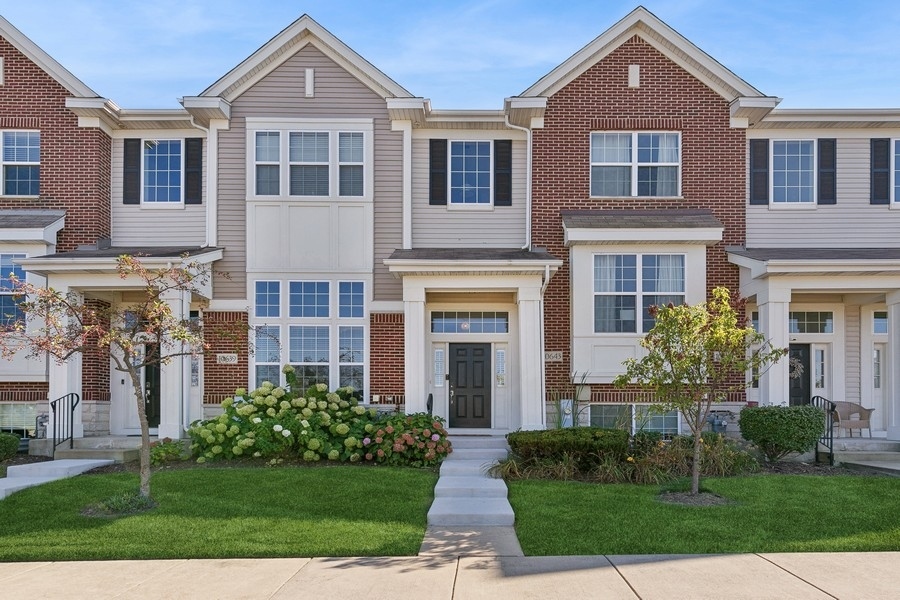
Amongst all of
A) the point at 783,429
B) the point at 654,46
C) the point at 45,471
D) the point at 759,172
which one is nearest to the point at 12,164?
the point at 45,471

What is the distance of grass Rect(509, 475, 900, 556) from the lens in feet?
28.4

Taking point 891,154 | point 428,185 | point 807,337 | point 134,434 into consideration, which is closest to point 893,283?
point 807,337

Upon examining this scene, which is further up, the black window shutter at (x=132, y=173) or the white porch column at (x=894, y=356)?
the black window shutter at (x=132, y=173)

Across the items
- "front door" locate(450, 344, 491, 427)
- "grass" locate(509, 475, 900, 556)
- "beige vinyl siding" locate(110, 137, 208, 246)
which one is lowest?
"grass" locate(509, 475, 900, 556)

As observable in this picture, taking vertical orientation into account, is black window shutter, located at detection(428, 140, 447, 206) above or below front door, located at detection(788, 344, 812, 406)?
above

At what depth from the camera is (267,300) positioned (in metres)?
16.8

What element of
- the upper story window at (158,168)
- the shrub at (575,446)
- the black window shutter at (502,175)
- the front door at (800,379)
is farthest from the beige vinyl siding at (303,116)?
the front door at (800,379)

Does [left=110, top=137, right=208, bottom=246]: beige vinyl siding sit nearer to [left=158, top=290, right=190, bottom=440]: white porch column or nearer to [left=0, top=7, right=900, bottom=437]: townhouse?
[left=0, top=7, right=900, bottom=437]: townhouse

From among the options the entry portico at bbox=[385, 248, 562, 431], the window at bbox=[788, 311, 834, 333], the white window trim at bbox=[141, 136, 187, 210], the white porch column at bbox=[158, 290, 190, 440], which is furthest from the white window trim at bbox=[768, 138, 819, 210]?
the white window trim at bbox=[141, 136, 187, 210]

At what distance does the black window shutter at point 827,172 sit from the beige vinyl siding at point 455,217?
6.21 m

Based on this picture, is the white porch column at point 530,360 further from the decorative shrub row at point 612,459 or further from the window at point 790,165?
the window at point 790,165

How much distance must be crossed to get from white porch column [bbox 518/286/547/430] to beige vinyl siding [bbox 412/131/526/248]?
1964 millimetres

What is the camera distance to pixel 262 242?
16.8m

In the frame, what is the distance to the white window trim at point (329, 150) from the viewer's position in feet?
55.2
